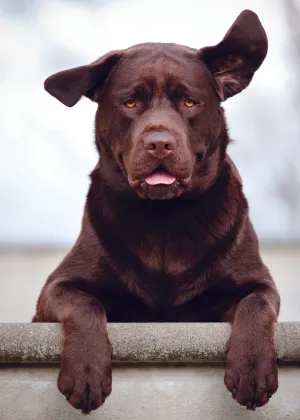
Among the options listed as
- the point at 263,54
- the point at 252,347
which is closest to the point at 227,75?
the point at 263,54

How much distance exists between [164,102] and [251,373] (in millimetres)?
1036

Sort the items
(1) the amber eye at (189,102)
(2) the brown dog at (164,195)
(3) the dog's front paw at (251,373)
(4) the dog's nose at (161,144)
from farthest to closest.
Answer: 1. (1) the amber eye at (189,102)
2. (2) the brown dog at (164,195)
3. (4) the dog's nose at (161,144)
4. (3) the dog's front paw at (251,373)

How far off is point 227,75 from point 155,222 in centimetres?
64

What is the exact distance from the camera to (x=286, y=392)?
A: 83.9 inches

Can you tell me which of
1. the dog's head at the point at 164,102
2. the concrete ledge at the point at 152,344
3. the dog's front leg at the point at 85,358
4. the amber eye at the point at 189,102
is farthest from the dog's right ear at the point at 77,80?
the concrete ledge at the point at 152,344

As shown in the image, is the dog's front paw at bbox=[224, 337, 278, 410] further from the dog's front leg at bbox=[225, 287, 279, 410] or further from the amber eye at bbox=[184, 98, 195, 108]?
the amber eye at bbox=[184, 98, 195, 108]

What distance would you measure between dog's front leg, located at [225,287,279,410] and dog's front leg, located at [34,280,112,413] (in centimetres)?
36

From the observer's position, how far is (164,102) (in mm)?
2615

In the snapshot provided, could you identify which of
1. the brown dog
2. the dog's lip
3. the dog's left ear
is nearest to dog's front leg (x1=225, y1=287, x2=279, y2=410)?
the brown dog

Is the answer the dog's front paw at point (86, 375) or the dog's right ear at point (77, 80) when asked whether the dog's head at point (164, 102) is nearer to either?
the dog's right ear at point (77, 80)

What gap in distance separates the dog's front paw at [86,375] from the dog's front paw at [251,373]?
1.14 feet

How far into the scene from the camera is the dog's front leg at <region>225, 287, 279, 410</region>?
2.05 meters

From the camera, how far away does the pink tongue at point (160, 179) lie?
2505 millimetres

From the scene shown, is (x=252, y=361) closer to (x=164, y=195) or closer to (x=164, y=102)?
(x=164, y=195)
